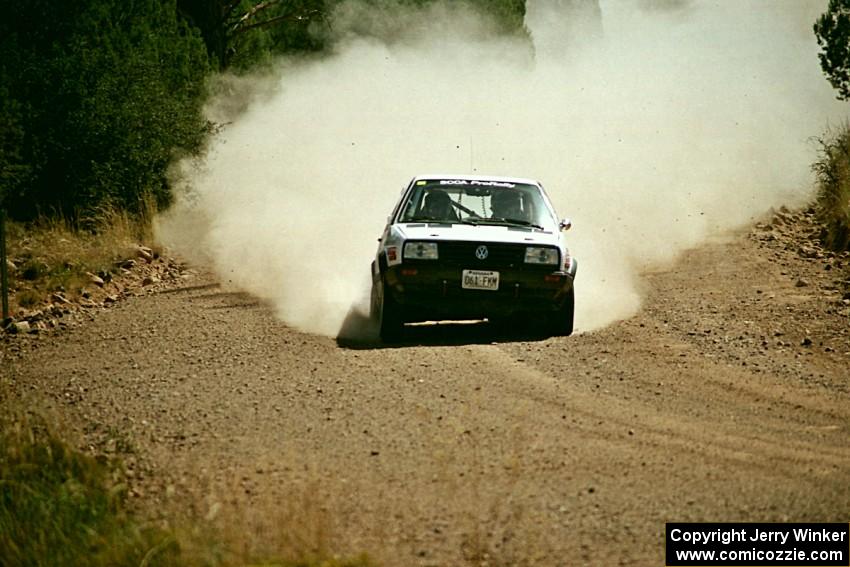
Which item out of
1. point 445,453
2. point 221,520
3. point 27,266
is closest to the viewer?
point 221,520

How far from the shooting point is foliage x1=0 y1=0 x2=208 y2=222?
709 inches

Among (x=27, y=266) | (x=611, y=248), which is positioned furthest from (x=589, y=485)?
(x=611, y=248)

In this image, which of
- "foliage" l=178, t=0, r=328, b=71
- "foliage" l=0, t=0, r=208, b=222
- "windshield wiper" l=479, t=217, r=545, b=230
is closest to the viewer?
"windshield wiper" l=479, t=217, r=545, b=230

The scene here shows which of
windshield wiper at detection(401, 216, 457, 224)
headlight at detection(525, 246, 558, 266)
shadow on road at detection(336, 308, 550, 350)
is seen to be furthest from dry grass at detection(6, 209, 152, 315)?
headlight at detection(525, 246, 558, 266)

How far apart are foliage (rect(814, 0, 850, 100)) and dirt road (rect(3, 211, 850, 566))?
6840 millimetres

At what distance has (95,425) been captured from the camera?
26.6ft

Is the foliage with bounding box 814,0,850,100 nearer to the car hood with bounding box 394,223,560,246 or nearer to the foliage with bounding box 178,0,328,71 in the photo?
the car hood with bounding box 394,223,560,246

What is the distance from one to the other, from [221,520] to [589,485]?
6.07ft

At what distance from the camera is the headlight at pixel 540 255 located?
36.7ft

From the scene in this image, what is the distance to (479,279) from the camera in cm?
1109

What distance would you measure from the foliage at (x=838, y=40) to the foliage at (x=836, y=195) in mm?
991

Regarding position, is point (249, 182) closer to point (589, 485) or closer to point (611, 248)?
point (611, 248)

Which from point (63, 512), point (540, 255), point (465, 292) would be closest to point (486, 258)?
point (465, 292)

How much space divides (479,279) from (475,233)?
0.53 m
